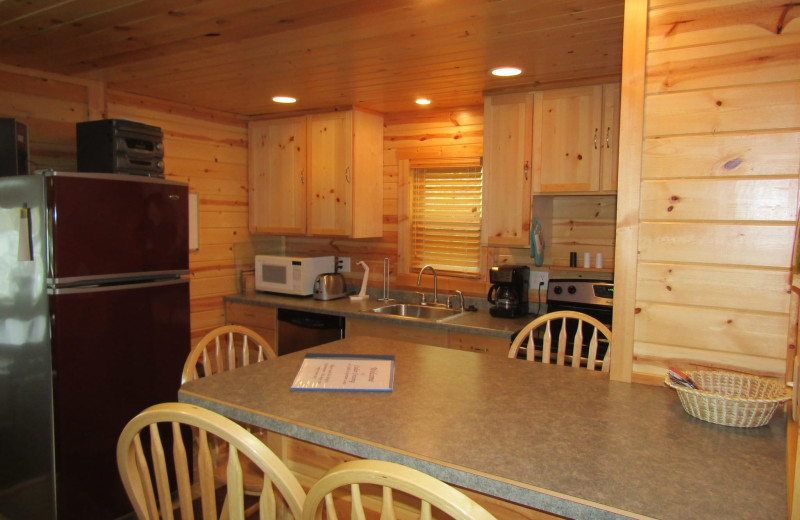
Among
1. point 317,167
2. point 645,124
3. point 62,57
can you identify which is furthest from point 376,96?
point 645,124

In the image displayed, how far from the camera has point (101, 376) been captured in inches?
94.1

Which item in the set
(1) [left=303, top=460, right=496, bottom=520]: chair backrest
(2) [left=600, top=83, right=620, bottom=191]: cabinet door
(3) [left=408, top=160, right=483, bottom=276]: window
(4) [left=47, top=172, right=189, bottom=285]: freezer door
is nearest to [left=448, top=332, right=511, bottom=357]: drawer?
(3) [left=408, top=160, right=483, bottom=276]: window

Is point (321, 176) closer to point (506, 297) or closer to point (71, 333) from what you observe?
point (506, 297)

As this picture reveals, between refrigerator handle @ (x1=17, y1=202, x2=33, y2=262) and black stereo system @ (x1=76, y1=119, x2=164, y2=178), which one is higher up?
black stereo system @ (x1=76, y1=119, x2=164, y2=178)

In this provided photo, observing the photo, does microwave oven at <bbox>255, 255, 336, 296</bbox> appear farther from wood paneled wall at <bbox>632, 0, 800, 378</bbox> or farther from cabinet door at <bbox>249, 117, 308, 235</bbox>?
wood paneled wall at <bbox>632, 0, 800, 378</bbox>

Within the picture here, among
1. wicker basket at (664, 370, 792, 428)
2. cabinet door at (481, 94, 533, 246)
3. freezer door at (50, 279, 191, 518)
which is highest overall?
cabinet door at (481, 94, 533, 246)

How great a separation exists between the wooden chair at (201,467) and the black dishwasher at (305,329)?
7.43 feet

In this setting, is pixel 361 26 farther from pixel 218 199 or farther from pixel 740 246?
pixel 218 199

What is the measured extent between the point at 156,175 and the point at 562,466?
2.61 metres

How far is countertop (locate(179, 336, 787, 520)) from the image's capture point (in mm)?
992

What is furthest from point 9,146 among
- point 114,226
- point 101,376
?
point 101,376

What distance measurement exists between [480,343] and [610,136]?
1320mm

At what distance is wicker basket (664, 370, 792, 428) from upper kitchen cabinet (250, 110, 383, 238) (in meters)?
2.65

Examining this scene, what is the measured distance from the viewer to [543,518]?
1.26m
